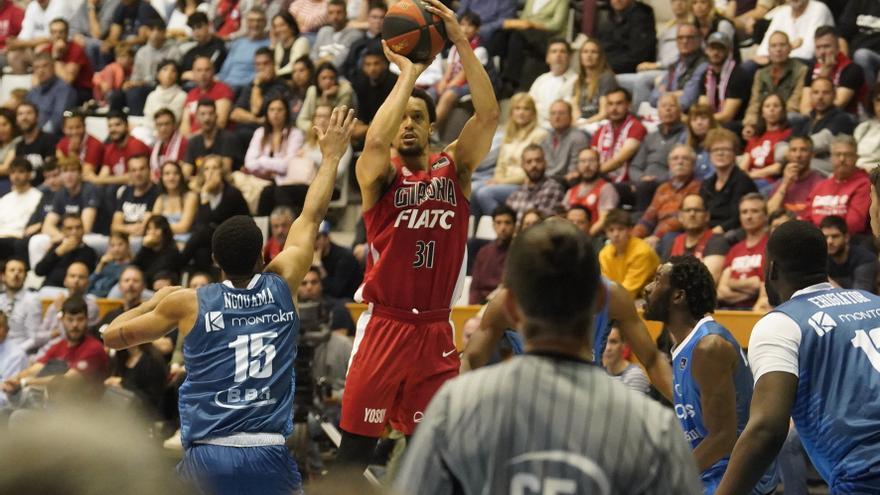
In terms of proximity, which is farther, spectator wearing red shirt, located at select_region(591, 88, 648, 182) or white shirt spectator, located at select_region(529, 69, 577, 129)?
white shirt spectator, located at select_region(529, 69, 577, 129)

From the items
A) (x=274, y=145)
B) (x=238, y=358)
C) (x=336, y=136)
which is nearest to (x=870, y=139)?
(x=274, y=145)

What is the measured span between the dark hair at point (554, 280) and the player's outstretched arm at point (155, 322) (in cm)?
328

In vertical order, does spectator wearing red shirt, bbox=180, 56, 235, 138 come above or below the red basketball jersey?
below

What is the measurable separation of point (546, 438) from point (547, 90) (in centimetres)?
1158

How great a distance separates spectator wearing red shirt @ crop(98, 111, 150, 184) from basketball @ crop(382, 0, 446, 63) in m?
9.35

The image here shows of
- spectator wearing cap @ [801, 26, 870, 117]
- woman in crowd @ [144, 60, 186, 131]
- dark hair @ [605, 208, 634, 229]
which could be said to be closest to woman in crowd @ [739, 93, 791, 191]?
spectator wearing cap @ [801, 26, 870, 117]

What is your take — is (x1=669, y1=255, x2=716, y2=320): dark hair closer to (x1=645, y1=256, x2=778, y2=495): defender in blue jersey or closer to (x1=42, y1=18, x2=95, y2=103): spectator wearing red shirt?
(x1=645, y1=256, x2=778, y2=495): defender in blue jersey

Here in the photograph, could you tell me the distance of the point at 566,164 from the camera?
1304 centimetres

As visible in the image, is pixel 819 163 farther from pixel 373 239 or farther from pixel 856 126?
pixel 373 239

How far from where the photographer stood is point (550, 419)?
109 inches

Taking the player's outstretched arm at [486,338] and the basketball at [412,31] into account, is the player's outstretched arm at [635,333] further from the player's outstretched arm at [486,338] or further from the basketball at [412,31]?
the basketball at [412,31]

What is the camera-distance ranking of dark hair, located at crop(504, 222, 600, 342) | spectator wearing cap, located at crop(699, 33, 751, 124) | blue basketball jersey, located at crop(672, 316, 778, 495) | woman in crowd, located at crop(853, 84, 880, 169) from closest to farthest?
dark hair, located at crop(504, 222, 600, 342)
blue basketball jersey, located at crop(672, 316, 778, 495)
woman in crowd, located at crop(853, 84, 880, 169)
spectator wearing cap, located at crop(699, 33, 751, 124)

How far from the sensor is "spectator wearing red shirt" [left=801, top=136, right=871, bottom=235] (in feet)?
34.7

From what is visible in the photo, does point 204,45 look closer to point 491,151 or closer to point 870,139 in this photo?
point 491,151
